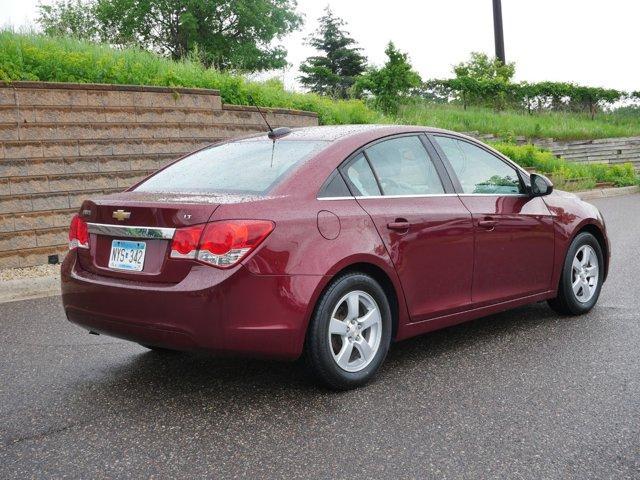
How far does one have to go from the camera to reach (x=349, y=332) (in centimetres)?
433

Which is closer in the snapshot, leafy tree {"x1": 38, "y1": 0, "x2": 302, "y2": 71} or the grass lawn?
the grass lawn

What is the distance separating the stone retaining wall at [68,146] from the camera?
9148 millimetres

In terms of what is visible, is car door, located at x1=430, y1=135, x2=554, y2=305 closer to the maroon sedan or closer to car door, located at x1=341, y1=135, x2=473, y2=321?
the maroon sedan

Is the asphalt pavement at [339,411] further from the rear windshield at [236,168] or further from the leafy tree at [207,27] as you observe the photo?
the leafy tree at [207,27]

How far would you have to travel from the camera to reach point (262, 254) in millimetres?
3916

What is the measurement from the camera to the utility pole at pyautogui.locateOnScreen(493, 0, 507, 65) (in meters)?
31.6

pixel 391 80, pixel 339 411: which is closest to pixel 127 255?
pixel 339 411

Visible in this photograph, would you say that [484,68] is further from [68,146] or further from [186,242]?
[186,242]

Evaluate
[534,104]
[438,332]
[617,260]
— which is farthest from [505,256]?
[534,104]

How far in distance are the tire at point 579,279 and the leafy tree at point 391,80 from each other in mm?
16788

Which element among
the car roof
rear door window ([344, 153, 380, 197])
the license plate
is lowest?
the license plate

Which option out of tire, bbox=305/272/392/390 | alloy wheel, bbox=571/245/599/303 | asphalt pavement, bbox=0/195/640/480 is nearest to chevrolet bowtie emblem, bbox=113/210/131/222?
asphalt pavement, bbox=0/195/640/480

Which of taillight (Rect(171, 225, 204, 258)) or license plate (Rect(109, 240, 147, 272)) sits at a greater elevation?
taillight (Rect(171, 225, 204, 258))

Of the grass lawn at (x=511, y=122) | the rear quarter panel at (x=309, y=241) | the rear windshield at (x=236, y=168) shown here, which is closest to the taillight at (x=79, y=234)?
the rear windshield at (x=236, y=168)
